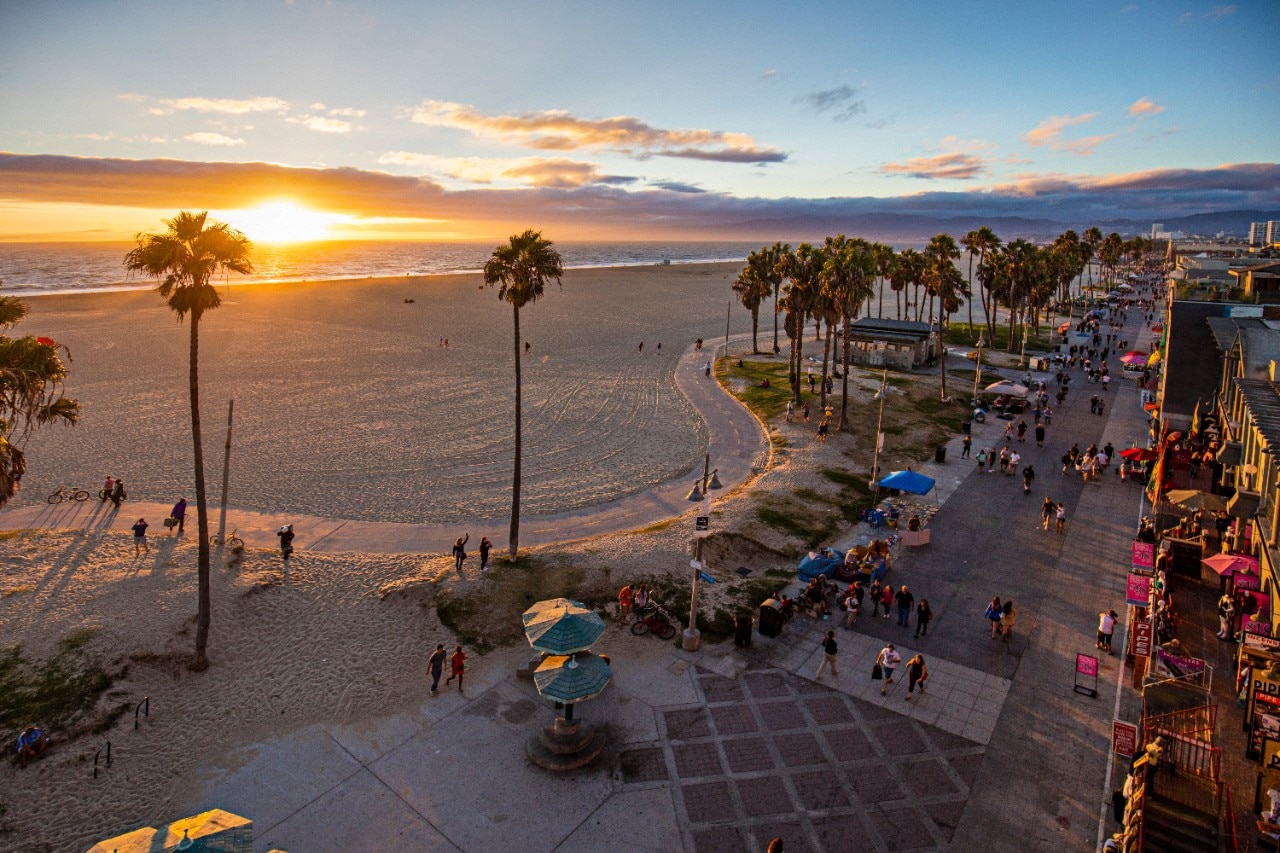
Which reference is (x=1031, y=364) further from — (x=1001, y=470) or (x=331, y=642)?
(x=331, y=642)

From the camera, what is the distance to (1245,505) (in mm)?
17109

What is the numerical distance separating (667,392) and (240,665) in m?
36.4

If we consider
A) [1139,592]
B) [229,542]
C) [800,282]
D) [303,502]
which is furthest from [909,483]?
[229,542]

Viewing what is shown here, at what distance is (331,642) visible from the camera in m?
18.8

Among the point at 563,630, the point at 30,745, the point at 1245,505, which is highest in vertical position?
the point at 1245,505

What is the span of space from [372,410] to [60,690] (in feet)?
92.9

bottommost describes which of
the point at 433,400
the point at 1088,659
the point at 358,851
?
the point at 358,851

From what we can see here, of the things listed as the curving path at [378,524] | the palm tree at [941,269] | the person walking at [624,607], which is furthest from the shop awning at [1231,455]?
the palm tree at [941,269]

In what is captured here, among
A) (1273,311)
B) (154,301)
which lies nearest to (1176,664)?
(1273,311)

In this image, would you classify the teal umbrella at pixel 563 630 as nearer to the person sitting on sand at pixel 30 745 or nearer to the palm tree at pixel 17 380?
the palm tree at pixel 17 380

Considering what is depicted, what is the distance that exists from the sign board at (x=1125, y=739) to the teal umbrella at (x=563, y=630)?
36.4 ft

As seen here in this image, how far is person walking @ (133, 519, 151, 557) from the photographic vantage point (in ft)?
78.6

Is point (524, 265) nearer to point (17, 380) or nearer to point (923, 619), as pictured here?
point (17, 380)

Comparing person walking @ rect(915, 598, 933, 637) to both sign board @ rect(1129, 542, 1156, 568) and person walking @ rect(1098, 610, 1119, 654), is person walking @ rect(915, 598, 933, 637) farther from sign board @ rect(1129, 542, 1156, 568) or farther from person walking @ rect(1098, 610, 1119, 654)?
sign board @ rect(1129, 542, 1156, 568)
